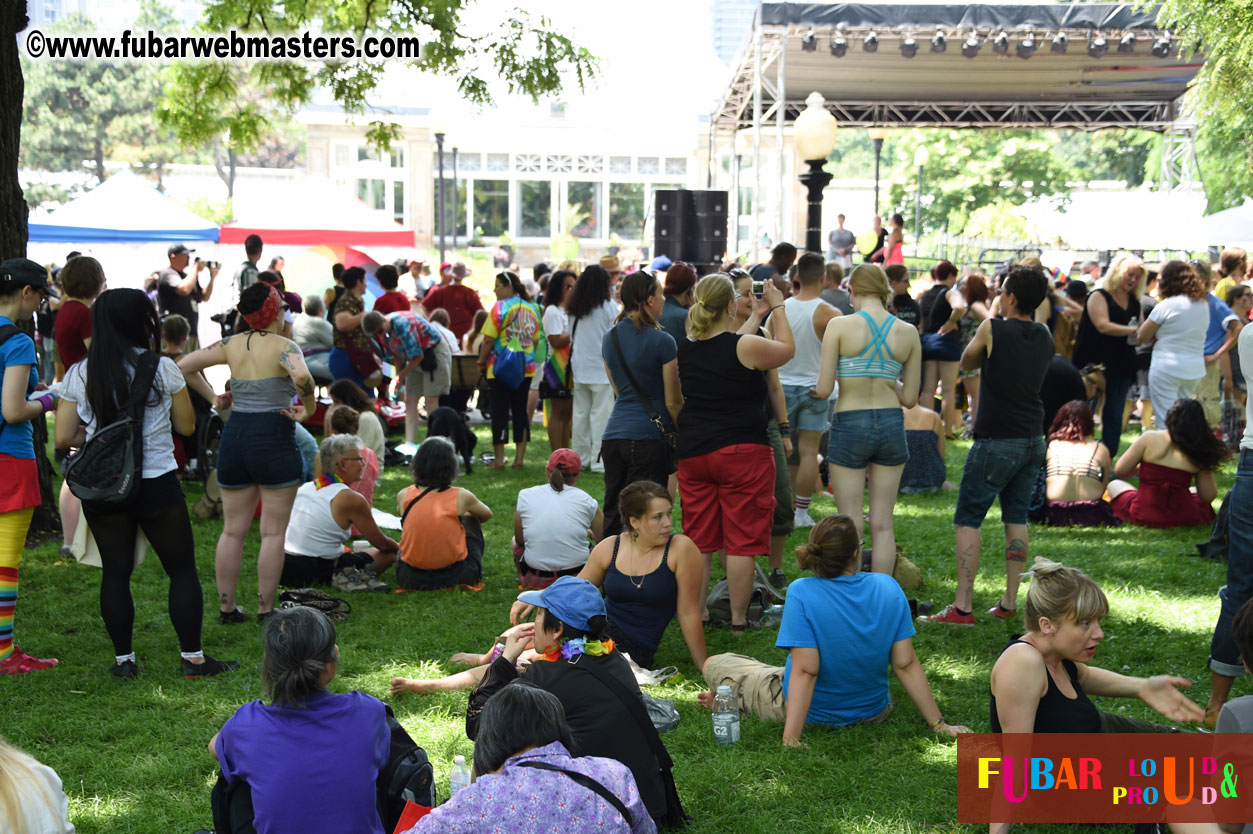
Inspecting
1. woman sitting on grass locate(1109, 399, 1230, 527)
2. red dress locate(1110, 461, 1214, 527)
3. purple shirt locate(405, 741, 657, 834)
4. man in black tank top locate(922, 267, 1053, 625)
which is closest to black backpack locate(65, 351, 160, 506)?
purple shirt locate(405, 741, 657, 834)

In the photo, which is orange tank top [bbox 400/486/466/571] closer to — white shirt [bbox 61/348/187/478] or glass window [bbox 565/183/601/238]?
white shirt [bbox 61/348/187/478]

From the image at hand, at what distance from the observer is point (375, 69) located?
14.0m

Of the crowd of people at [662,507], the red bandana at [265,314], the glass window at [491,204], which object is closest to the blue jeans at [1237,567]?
the crowd of people at [662,507]

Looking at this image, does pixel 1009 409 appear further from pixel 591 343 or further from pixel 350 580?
pixel 591 343

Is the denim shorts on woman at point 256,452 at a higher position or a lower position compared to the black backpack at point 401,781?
higher

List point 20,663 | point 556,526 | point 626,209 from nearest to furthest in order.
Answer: point 20,663, point 556,526, point 626,209

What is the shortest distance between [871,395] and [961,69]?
66.0 ft

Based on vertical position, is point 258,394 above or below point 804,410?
above

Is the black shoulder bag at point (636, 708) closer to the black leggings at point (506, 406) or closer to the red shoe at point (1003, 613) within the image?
the red shoe at point (1003, 613)

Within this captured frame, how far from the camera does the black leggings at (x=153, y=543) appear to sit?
510 cm

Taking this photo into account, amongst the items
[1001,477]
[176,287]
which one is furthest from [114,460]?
[176,287]

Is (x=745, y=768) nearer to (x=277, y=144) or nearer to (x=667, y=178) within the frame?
(x=667, y=178)

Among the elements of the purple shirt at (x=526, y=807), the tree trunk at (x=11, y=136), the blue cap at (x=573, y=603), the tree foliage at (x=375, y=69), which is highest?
the tree foliage at (x=375, y=69)

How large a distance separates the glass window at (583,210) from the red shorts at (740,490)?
4608cm
